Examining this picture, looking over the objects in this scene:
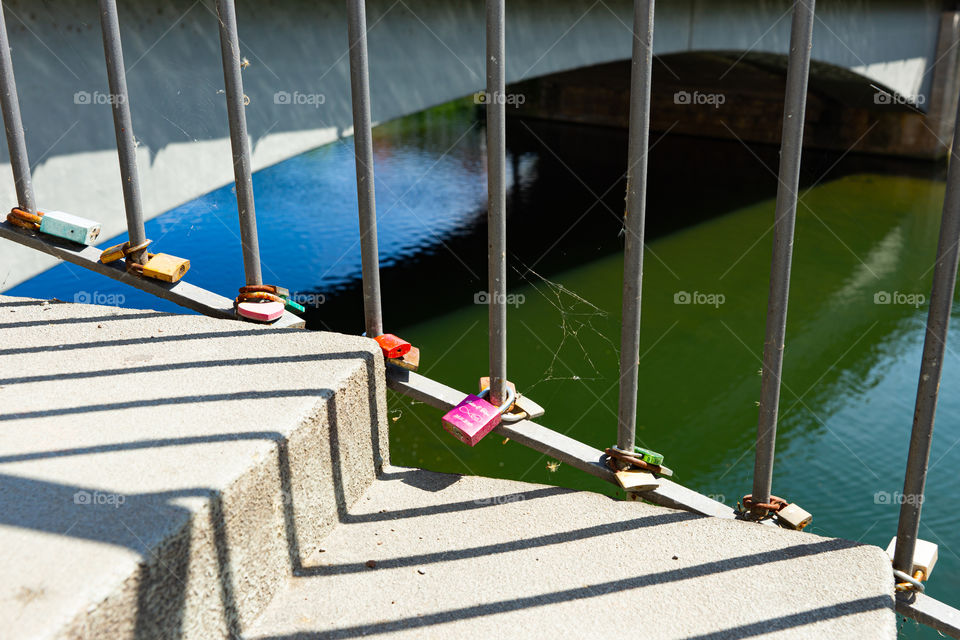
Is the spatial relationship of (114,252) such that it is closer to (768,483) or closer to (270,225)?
(768,483)

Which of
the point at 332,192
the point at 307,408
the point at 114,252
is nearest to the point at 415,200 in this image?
the point at 332,192

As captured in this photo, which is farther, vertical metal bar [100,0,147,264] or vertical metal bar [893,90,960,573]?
vertical metal bar [100,0,147,264]

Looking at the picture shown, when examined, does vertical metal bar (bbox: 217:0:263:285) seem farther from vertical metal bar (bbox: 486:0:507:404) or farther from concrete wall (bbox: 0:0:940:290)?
concrete wall (bbox: 0:0:940:290)

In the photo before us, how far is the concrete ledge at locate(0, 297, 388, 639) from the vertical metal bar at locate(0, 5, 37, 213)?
658mm

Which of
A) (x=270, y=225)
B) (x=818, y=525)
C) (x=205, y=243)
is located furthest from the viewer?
(x=270, y=225)

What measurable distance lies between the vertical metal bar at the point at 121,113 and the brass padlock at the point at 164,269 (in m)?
0.08

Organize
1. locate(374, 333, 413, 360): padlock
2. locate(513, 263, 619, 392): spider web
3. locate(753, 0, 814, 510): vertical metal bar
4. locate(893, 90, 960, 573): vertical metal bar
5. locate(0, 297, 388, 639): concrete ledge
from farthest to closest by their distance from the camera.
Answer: locate(513, 263, 619, 392): spider web, locate(374, 333, 413, 360): padlock, locate(753, 0, 814, 510): vertical metal bar, locate(893, 90, 960, 573): vertical metal bar, locate(0, 297, 388, 639): concrete ledge

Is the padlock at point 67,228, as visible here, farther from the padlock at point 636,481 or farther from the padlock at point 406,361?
the padlock at point 636,481

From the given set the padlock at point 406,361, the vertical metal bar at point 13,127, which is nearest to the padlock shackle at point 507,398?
the padlock at point 406,361

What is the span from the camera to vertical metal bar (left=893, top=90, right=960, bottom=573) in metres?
2.41

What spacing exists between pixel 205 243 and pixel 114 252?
848cm

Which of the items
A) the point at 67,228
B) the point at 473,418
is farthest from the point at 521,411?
the point at 67,228

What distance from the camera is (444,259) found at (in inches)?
484

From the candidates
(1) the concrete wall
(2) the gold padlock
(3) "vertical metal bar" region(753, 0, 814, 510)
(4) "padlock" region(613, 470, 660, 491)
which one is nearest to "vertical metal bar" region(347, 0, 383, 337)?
(2) the gold padlock
